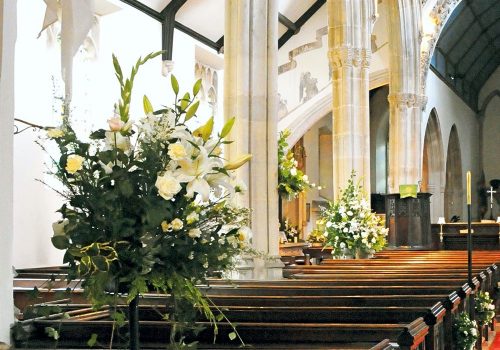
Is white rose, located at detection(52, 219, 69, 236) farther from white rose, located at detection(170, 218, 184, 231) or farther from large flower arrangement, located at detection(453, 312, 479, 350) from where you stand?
large flower arrangement, located at detection(453, 312, 479, 350)

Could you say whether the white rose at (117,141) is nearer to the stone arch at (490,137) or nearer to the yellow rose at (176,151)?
the yellow rose at (176,151)

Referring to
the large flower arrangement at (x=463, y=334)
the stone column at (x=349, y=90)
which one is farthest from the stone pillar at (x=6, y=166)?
the stone column at (x=349, y=90)

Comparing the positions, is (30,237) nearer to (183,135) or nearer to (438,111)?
(183,135)

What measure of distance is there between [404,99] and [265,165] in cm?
991

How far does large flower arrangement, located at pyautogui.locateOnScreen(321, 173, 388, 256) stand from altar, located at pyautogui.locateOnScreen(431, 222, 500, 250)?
5.68m

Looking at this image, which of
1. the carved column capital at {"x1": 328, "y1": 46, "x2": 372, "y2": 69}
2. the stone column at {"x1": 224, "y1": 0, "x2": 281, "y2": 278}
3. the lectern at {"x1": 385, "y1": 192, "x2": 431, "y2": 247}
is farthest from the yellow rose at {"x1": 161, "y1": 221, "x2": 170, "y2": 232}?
the lectern at {"x1": 385, "y1": 192, "x2": 431, "y2": 247}

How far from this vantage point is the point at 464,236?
17469 mm

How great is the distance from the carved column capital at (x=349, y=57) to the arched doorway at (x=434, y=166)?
11.7m

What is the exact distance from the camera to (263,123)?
9.16m

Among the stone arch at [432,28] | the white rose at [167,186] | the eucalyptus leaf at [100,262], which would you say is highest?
the stone arch at [432,28]

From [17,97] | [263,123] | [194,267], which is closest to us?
[194,267]

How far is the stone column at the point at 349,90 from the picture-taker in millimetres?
13492

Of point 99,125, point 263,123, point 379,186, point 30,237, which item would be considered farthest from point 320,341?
point 379,186

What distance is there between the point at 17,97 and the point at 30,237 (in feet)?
6.20
